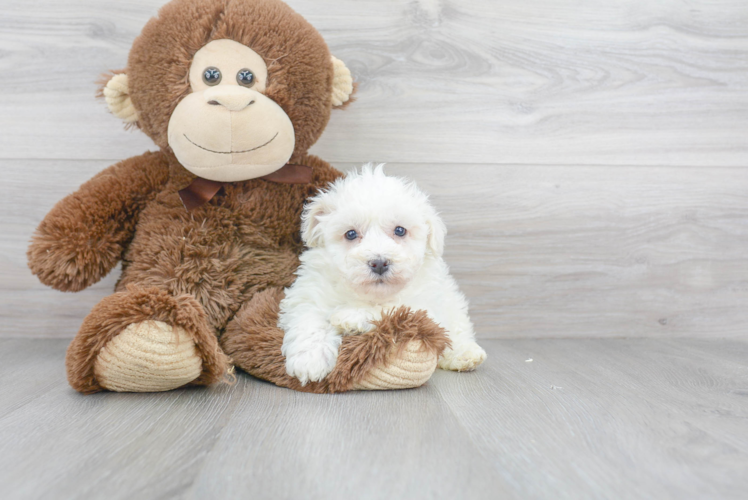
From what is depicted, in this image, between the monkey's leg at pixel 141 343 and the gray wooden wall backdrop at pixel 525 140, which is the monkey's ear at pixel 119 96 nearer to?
the gray wooden wall backdrop at pixel 525 140

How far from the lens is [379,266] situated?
803 mm

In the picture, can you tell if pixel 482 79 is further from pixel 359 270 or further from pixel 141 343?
pixel 141 343

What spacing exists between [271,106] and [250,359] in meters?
0.41

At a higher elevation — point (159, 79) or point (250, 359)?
point (159, 79)

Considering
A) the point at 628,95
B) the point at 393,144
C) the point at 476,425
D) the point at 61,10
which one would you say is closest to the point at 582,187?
the point at 628,95

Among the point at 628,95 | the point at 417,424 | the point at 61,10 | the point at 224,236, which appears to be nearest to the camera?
the point at 417,424

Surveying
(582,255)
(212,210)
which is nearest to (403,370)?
(212,210)

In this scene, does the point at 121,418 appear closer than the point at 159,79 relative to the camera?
Yes

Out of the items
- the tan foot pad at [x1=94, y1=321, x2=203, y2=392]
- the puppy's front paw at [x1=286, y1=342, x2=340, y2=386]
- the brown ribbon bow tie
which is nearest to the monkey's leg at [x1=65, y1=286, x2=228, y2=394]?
the tan foot pad at [x1=94, y1=321, x2=203, y2=392]

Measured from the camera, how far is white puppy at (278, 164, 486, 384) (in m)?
0.81

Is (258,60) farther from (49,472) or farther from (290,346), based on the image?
(49,472)

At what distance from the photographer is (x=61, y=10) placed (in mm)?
1119

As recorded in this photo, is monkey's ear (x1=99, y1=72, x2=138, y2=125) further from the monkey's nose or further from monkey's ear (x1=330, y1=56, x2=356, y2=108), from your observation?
monkey's ear (x1=330, y1=56, x2=356, y2=108)

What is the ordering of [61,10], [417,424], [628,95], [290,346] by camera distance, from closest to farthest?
[417,424] < [290,346] < [61,10] < [628,95]
